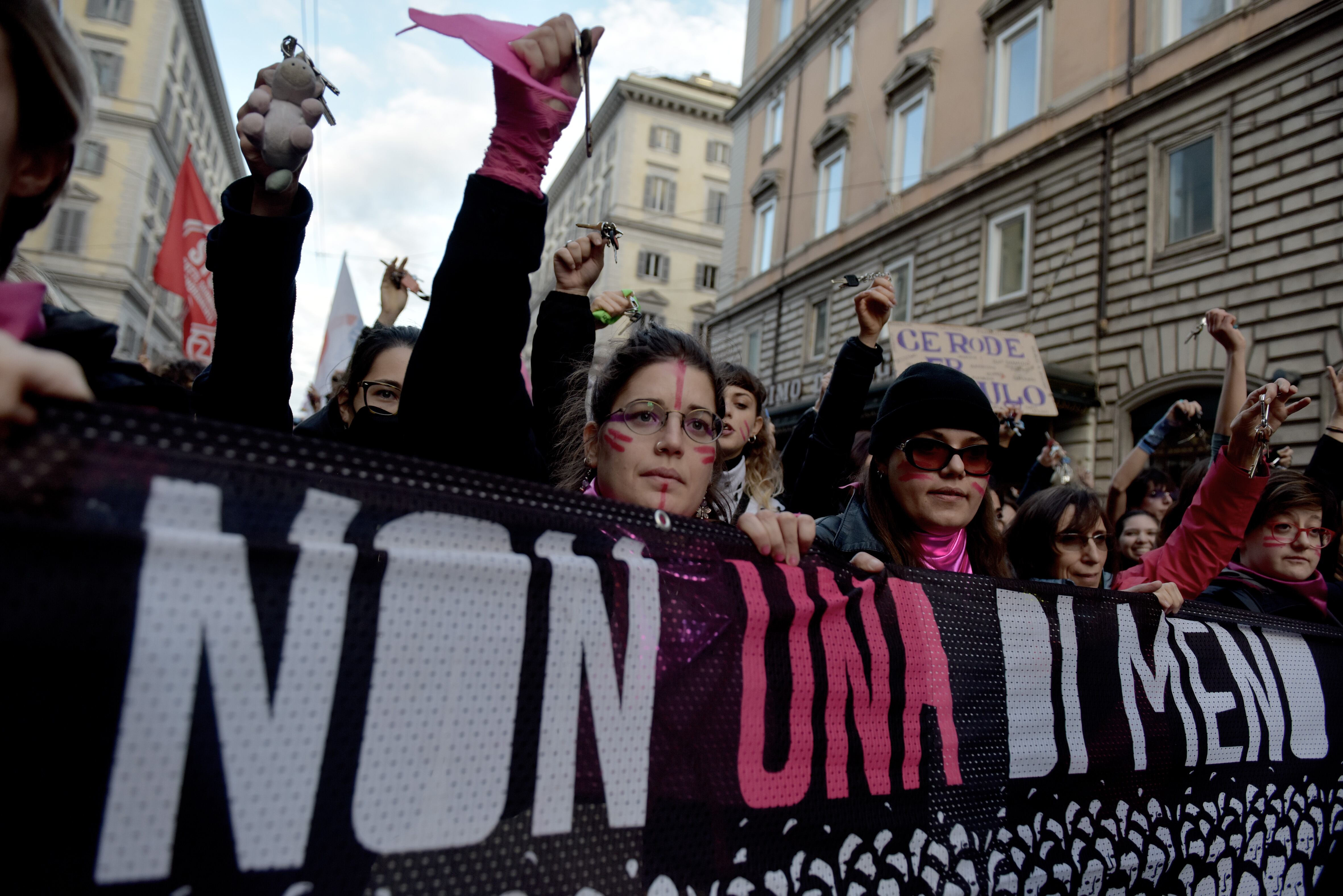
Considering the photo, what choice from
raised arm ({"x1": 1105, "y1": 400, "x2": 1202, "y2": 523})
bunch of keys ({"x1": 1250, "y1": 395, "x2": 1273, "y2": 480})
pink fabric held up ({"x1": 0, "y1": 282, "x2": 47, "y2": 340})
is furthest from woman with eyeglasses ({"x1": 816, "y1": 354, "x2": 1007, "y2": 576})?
raised arm ({"x1": 1105, "y1": 400, "x2": 1202, "y2": 523})

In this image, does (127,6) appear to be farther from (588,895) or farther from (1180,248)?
(588,895)

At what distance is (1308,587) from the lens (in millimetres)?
2734

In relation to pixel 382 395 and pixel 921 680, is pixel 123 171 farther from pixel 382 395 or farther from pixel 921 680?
pixel 921 680

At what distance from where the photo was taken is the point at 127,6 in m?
33.2

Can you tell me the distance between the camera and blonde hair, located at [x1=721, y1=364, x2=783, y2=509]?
10.6 ft

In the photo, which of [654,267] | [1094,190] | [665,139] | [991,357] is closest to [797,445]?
[991,357]

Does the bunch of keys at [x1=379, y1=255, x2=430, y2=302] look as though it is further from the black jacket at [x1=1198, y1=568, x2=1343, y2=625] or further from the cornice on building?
the cornice on building

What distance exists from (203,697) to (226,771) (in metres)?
0.09

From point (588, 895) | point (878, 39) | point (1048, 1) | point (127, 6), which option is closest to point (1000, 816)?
point (588, 895)

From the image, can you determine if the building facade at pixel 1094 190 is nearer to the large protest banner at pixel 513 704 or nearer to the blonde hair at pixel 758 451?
the blonde hair at pixel 758 451

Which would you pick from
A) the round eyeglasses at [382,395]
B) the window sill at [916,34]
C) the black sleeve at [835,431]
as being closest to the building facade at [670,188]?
the window sill at [916,34]

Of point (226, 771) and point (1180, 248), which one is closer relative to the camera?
point (226, 771)

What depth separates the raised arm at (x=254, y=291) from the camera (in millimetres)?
1434

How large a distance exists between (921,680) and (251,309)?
1.55m
